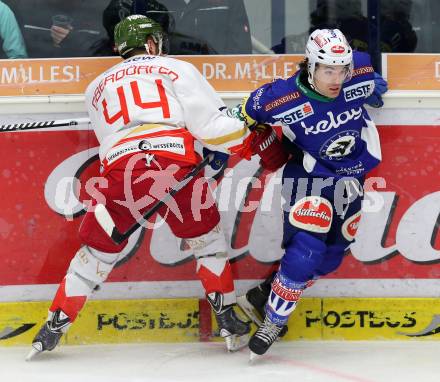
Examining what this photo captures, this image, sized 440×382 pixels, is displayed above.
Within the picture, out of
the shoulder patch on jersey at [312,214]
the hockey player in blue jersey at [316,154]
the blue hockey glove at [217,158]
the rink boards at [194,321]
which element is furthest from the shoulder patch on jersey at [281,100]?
the rink boards at [194,321]

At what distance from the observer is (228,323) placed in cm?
406

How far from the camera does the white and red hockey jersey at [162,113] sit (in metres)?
3.88

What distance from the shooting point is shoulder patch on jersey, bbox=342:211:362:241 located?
3998 millimetres

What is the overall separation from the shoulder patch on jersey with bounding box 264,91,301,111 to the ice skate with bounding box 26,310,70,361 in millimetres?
1143

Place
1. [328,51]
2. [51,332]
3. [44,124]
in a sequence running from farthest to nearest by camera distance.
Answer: [44,124]
[51,332]
[328,51]

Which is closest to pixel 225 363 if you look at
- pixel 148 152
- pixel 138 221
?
pixel 138 221

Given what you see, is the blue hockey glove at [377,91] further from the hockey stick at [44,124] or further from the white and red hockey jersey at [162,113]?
Result: the hockey stick at [44,124]

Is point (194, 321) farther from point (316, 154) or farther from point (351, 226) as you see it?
point (316, 154)

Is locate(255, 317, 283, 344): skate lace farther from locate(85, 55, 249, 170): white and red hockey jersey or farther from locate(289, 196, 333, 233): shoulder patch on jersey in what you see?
locate(85, 55, 249, 170): white and red hockey jersey

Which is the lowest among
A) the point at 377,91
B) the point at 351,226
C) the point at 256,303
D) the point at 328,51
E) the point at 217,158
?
the point at 256,303

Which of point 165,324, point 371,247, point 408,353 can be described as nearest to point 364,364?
point 408,353

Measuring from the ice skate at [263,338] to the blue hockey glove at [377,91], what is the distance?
3.24 feet

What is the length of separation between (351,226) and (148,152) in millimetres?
866

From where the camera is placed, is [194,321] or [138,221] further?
[194,321]
